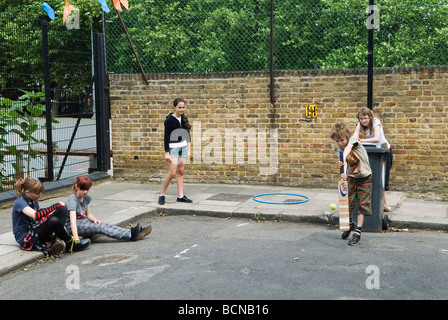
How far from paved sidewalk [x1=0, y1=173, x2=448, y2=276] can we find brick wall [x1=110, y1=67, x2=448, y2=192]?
450 millimetres

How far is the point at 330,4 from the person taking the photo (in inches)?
401

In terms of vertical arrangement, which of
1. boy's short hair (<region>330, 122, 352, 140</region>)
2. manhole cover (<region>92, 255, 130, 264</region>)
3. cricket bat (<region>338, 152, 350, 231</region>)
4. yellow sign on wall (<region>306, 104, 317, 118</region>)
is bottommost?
manhole cover (<region>92, 255, 130, 264</region>)

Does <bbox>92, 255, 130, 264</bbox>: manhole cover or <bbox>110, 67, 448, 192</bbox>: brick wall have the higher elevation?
<bbox>110, 67, 448, 192</bbox>: brick wall

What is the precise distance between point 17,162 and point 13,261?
4.07 meters

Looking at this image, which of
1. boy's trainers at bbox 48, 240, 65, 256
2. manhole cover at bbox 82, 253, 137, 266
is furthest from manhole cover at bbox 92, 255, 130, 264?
boy's trainers at bbox 48, 240, 65, 256

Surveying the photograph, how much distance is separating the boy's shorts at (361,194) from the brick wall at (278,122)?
125 inches

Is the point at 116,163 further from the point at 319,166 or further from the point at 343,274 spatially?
the point at 343,274

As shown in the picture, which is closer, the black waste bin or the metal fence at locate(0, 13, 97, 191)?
the black waste bin

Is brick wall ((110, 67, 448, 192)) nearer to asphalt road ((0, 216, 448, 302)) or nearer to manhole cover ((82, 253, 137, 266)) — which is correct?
asphalt road ((0, 216, 448, 302))

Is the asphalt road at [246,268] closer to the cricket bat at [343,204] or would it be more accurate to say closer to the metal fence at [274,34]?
the cricket bat at [343,204]

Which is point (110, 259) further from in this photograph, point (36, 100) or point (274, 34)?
point (274, 34)

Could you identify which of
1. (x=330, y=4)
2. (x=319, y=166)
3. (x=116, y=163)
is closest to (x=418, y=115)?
(x=319, y=166)

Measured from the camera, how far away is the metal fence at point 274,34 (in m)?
9.65

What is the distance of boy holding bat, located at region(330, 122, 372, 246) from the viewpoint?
6.53 metres
